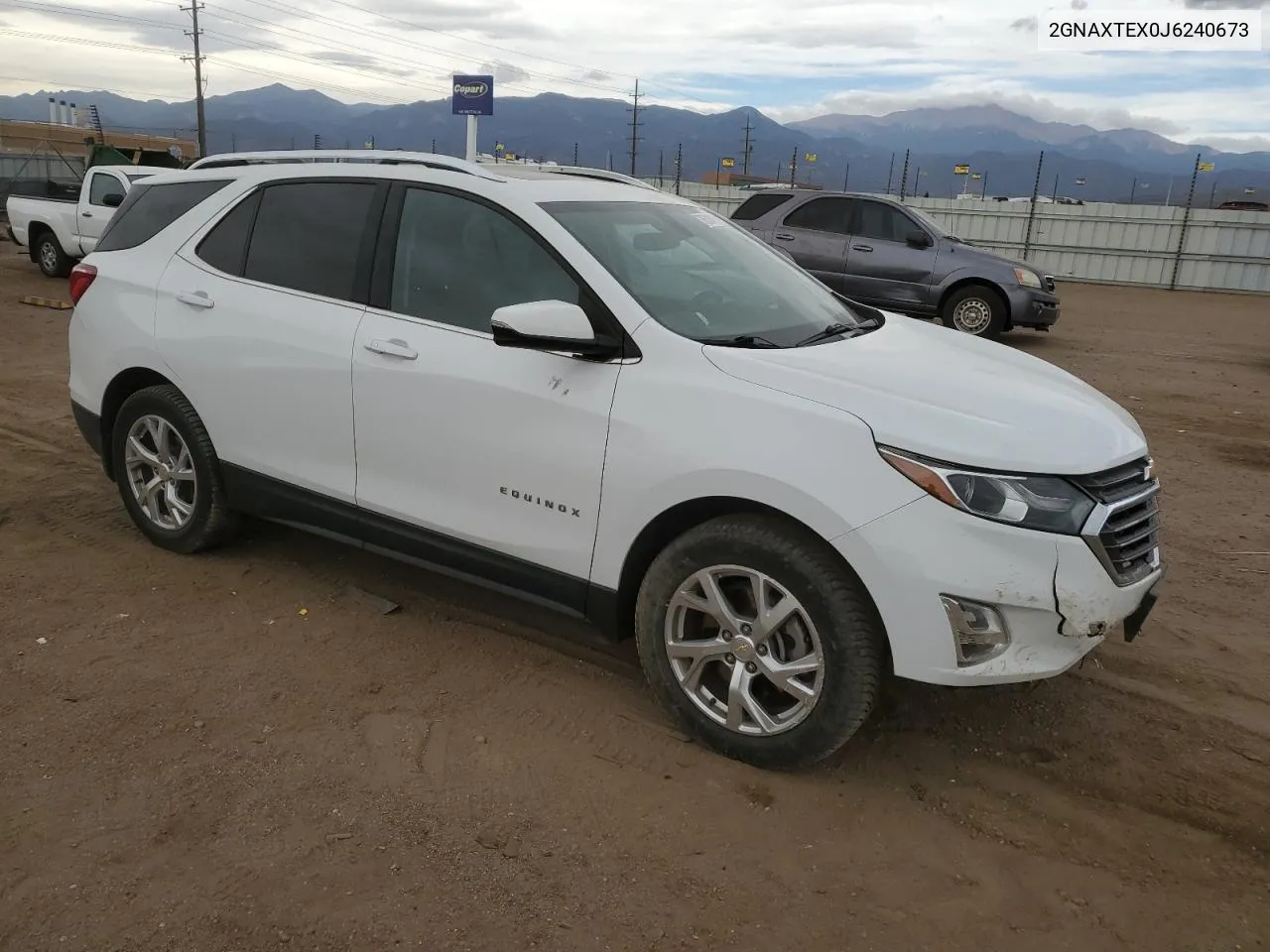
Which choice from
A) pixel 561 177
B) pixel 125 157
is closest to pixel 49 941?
pixel 561 177

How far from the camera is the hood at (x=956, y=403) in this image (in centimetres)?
275

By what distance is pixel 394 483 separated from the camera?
12.3 ft

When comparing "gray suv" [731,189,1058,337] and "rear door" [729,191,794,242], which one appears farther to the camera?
"rear door" [729,191,794,242]

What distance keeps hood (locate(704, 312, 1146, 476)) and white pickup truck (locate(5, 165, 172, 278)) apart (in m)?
14.2

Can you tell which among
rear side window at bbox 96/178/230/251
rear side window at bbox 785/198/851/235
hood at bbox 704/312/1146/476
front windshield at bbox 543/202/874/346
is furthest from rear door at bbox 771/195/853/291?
hood at bbox 704/312/1146/476

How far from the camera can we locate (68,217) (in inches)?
593

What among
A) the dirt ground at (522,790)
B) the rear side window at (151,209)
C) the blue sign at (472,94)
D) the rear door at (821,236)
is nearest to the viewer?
the dirt ground at (522,790)

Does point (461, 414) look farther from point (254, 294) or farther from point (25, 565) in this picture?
point (25, 565)

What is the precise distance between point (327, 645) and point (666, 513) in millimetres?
1674

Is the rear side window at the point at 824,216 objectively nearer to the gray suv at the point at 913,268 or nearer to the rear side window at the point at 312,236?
the gray suv at the point at 913,268

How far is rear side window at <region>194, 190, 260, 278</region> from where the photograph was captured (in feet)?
14.0

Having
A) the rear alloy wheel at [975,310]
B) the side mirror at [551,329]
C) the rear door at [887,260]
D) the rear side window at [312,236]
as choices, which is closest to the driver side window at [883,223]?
the rear door at [887,260]

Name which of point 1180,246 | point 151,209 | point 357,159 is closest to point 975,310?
point 357,159

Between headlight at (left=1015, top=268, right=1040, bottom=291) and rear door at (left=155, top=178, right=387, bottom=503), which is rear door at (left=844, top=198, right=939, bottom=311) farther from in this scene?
rear door at (left=155, top=178, right=387, bottom=503)
